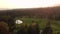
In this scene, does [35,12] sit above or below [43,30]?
above

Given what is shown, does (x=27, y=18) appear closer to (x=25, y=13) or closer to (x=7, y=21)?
(x=25, y=13)

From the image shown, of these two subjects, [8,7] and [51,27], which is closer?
[51,27]

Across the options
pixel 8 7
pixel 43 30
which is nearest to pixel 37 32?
pixel 43 30

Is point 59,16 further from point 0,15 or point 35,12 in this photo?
point 0,15

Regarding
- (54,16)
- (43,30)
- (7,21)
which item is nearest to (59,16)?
(54,16)

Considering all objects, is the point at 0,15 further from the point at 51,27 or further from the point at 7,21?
the point at 51,27

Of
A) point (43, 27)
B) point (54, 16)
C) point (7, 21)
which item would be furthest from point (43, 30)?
point (7, 21)

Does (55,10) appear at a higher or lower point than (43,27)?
higher
